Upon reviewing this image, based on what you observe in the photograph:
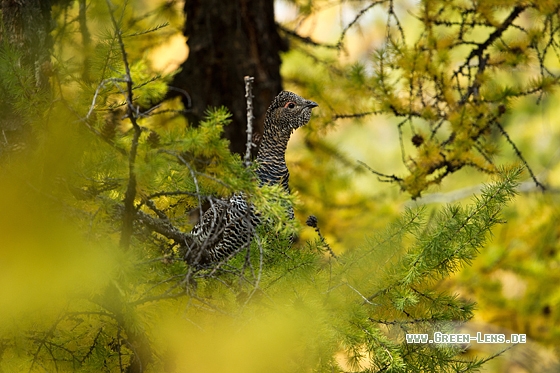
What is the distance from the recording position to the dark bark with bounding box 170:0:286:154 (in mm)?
4562

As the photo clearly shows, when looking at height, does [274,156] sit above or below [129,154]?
above

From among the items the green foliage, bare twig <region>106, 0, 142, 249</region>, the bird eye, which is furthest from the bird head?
bare twig <region>106, 0, 142, 249</region>

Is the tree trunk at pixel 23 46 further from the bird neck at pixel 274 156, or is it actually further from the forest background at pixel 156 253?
the bird neck at pixel 274 156

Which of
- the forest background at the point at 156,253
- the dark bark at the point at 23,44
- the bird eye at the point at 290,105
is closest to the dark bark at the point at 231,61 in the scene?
the forest background at the point at 156,253

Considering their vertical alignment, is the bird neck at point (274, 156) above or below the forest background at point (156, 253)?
above

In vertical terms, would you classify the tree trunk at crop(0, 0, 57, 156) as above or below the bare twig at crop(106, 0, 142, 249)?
above

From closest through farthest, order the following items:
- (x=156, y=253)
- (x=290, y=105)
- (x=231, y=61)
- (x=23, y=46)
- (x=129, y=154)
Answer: (x=129, y=154), (x=156, y=253), (x=23, y=46), (x=290, y=105), (x=231, y=61)

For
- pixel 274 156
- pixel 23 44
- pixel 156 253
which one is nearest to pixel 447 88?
pixel 274 156

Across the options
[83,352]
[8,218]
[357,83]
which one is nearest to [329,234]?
[357,83]

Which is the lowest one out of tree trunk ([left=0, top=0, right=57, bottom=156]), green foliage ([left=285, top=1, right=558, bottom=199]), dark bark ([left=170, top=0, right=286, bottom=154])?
tree trunk ([left=0, top=0, right=57, bottom=156])

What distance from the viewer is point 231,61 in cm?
459

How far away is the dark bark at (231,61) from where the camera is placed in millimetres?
4562

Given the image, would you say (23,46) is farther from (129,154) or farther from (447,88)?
(447,88)

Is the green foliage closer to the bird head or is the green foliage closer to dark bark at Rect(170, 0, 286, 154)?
the bird head
